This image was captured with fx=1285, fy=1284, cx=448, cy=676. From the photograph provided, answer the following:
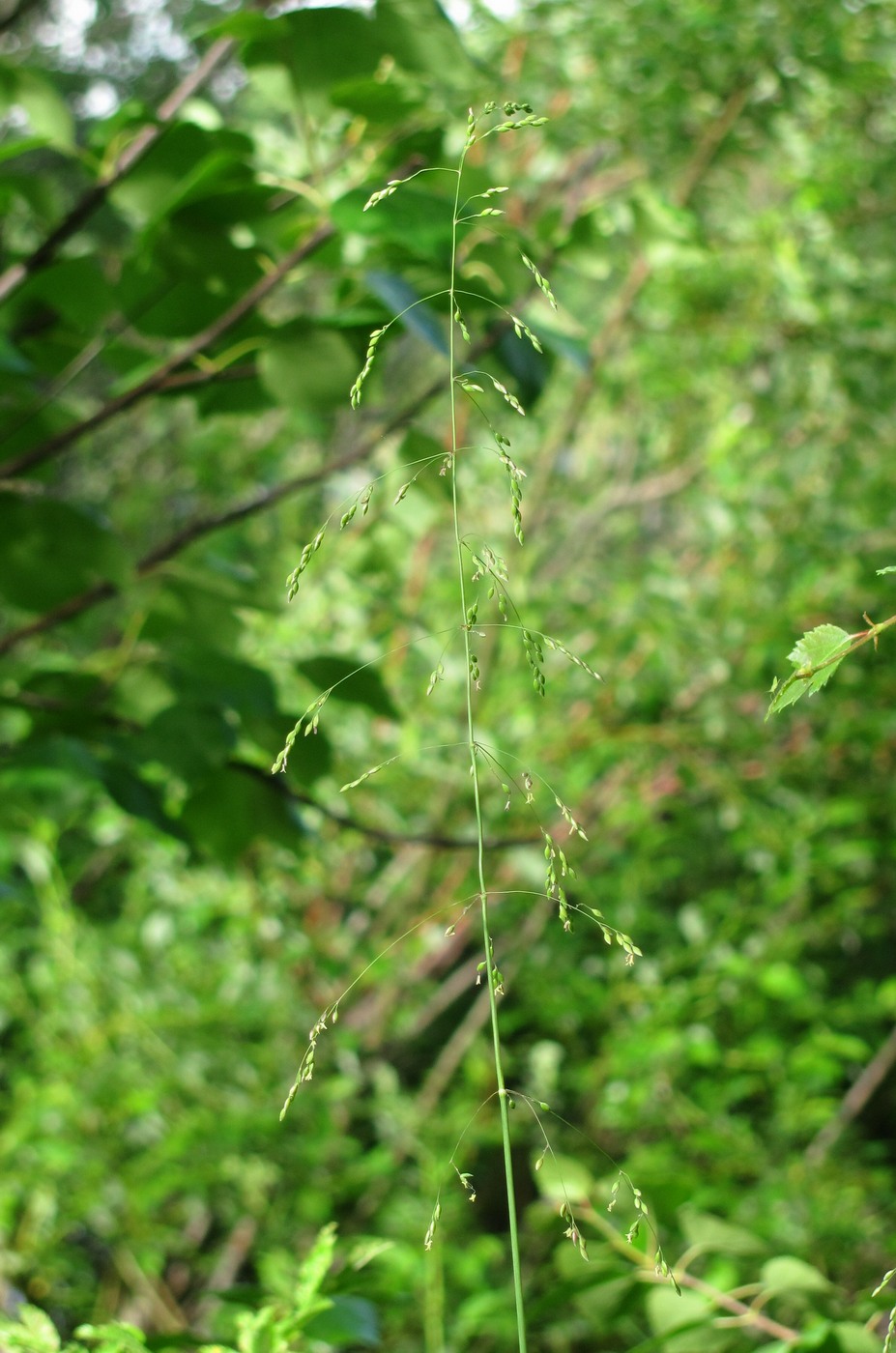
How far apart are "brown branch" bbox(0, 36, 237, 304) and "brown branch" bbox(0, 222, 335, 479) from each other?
0.06 metres

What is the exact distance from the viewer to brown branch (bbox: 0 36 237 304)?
0.52m

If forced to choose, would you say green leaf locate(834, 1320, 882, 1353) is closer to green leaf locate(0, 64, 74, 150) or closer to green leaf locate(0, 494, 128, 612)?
green leaf locate(0, 494, 128, 612)

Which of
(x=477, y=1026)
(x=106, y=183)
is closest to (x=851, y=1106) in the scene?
(x=477, y=1026)


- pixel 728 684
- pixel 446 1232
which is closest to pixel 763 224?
pixel 728 684

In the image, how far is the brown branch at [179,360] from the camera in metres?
0.53

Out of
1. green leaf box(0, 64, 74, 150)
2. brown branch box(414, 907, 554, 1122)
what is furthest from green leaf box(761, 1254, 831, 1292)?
brown branch box(414, 907, 554, 1122)

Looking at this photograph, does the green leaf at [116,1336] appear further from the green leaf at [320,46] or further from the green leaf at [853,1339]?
the green leaf at [320,46]

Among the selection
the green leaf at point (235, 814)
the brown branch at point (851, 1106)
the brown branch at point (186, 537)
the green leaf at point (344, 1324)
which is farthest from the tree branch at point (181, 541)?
the brown branch at point (851, 1106)

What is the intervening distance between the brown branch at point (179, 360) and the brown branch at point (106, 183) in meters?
0.06

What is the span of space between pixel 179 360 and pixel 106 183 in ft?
0.25

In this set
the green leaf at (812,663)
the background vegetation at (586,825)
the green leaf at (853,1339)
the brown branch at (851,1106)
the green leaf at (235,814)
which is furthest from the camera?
the brown branch at (851,1106)

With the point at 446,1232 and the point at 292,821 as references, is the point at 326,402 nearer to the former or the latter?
the point at 292,821

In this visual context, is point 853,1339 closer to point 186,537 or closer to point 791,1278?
point 791,1278

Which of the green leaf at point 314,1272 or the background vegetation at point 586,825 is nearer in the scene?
the green leaf at point 314,1272
